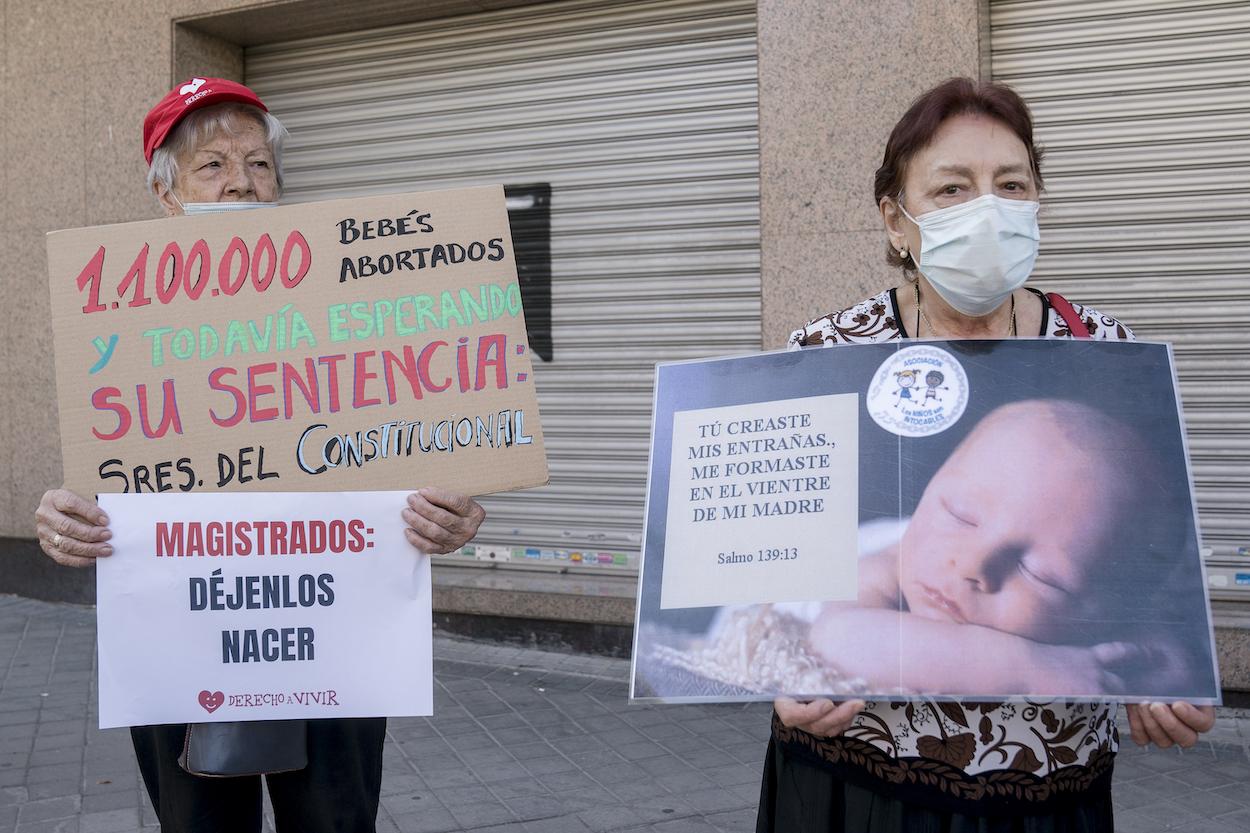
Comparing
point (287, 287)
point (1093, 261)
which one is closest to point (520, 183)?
point (1093, 261)

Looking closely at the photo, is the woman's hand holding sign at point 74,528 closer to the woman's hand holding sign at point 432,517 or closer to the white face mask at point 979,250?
the woman's hand holding sign at point 432,517

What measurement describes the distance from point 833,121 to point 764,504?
439 cm

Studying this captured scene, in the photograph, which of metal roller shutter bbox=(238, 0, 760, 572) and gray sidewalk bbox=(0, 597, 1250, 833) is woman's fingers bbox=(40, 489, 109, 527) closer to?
gray sidewalk bbox=(0, 597, 1250, 833)

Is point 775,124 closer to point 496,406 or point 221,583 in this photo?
point 496,406

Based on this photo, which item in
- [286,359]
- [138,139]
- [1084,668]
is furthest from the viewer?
[138,139]

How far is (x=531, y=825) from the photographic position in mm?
4234

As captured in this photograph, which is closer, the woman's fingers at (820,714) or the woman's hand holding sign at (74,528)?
the woman's fingers at (820,714)

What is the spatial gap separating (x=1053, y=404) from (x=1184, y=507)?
250mm

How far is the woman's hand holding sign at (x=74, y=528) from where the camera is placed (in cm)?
225

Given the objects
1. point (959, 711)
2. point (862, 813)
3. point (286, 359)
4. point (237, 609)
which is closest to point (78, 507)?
point (237, 609)

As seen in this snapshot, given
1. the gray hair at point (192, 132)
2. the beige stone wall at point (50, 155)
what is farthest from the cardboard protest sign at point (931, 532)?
the beige stone wall at point (50, 155)

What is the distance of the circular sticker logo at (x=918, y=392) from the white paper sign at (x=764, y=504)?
48 mm

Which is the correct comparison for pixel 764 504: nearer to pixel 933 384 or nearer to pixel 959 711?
pixel 933 384

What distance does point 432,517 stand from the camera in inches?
91.4
